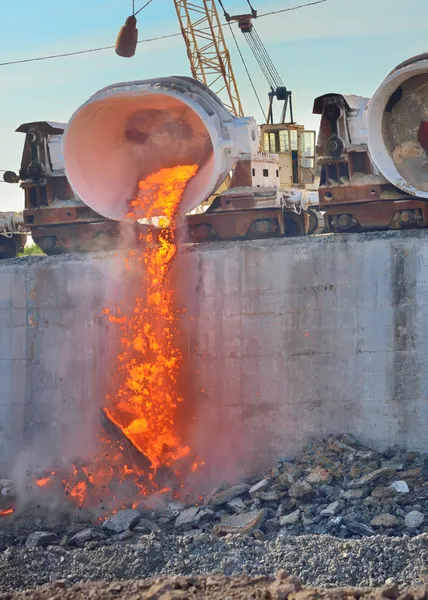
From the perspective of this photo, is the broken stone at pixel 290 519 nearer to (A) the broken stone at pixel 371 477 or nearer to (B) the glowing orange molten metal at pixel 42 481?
(A) the broken stone at pixel 371 477

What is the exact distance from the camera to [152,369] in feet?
65.8

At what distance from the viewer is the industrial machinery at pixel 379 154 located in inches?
752

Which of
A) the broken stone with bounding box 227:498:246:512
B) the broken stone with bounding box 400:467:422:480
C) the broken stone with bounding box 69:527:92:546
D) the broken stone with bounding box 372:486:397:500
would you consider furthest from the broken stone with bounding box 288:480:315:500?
the broken stone with bounding box 69:527:92:546

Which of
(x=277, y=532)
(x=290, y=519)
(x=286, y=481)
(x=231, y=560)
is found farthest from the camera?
(x=286, y=481)

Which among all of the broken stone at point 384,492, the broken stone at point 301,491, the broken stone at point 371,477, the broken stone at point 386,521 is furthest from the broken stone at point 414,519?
the broken stone at point 301,491

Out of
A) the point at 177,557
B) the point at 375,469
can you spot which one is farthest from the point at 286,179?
the point at 177,557

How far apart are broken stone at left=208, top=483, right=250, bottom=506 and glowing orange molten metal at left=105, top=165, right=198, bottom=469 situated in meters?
2.08

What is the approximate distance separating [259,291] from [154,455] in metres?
3.14

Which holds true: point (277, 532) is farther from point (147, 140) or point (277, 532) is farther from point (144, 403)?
point (147, 140)

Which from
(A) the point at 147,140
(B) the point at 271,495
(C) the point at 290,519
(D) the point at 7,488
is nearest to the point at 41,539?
(D) the point at 7,488

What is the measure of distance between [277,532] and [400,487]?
6.15 feet

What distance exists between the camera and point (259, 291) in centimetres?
1922

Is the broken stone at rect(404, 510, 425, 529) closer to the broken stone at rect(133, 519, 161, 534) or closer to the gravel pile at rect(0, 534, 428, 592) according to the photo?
the gravel pile at rect(0, 534, 428, 592)

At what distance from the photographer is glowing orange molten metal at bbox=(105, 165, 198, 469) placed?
64.6 ft
